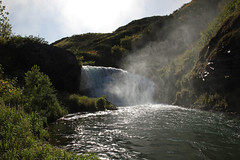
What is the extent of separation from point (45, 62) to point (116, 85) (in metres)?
13.7

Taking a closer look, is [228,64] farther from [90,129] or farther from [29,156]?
[29,156]

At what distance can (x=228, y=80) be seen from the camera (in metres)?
18.2

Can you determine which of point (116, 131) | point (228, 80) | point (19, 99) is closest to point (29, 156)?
point (116, 131)

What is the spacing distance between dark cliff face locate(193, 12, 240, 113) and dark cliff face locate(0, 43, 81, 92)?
17.5m

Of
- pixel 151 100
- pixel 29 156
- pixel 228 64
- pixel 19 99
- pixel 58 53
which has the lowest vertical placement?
pixel 151 100

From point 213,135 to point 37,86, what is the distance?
12.8 m

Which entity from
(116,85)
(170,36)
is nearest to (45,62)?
(116,85)

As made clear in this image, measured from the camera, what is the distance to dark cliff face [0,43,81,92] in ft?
70.2

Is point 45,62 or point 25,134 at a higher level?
point 45,62

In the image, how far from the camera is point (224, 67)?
18406 mm

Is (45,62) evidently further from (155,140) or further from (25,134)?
(155,140)

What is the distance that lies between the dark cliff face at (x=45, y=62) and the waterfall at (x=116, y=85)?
8.13ft

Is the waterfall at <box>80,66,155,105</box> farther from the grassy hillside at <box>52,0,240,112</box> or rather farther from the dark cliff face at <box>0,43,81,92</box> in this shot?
the grassy hillside at <box>52,0,240,112</box>

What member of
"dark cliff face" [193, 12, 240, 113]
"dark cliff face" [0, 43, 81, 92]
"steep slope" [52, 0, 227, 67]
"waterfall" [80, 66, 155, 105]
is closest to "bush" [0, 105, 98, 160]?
"dark cliff face" [0, 43, 81, 92]
